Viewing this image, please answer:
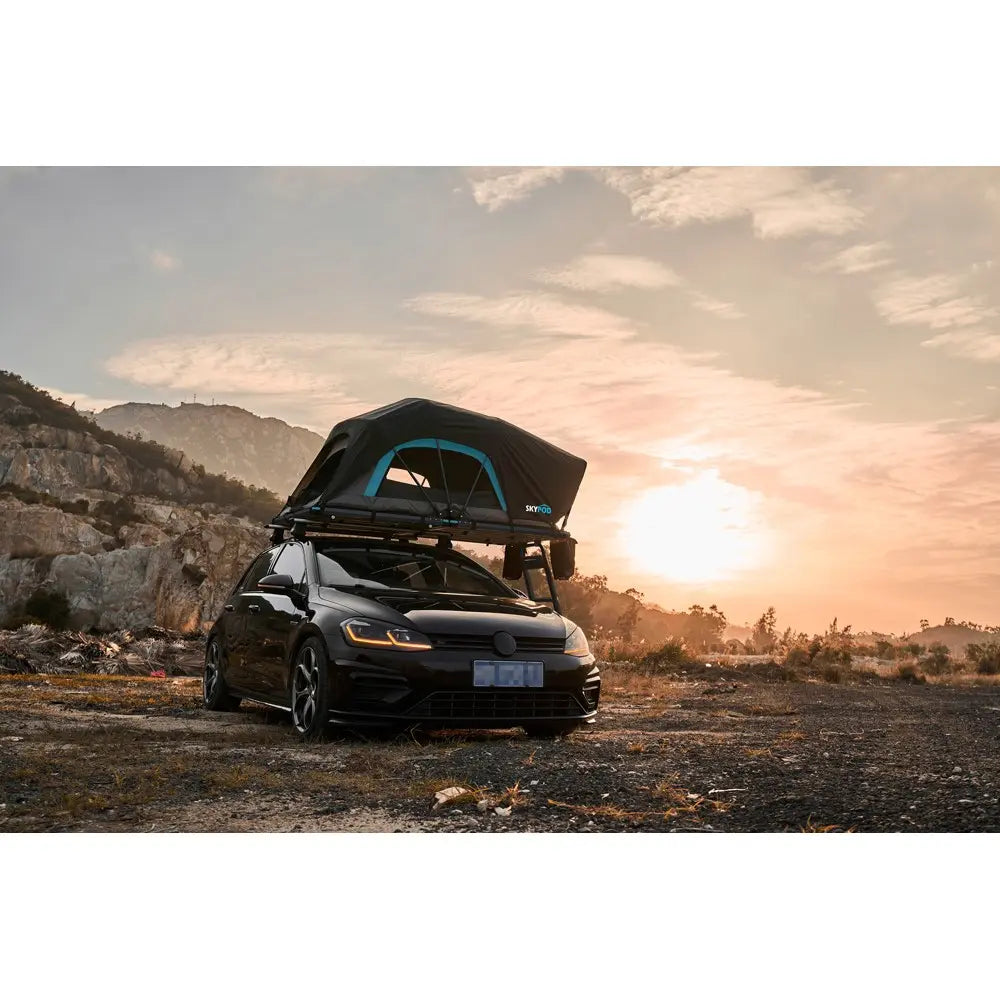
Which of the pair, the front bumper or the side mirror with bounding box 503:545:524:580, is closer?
the front bumper

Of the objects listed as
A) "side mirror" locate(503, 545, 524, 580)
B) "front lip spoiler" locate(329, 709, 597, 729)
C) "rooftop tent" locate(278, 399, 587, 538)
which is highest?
"rooftop tent" locate(278, 399, 587, 538)

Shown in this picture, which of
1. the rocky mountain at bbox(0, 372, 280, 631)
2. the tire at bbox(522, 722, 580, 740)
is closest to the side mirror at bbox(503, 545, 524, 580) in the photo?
the tire at bbox(522, 722, 580, 740)

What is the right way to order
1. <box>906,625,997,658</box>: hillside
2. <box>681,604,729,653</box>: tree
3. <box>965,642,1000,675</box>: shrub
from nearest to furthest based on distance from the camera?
<box>906,625,997,658</box>: hillside → <box>965,642,1000,675</box>: shrub → <box>681,604,729,653</box>: tree

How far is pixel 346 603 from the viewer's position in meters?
6.00

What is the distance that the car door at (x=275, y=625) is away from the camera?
253 inches

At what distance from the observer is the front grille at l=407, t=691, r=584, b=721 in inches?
221

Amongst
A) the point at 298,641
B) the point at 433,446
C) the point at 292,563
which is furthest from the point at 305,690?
the point at 433,446

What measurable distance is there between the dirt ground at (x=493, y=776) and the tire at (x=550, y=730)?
0.08 m

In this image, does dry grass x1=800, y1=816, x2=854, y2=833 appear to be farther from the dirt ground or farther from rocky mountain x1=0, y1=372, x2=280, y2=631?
rocky mountain x1=0, y1=372, x2=280, y2=631

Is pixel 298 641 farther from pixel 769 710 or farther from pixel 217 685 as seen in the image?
pixel 769 710

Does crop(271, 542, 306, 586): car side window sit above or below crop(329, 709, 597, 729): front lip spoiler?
above

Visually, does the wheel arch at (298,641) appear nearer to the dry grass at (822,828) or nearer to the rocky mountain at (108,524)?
the dry grass at (822,828)

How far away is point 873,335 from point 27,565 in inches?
1033

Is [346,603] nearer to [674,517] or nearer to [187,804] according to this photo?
[187,804]
